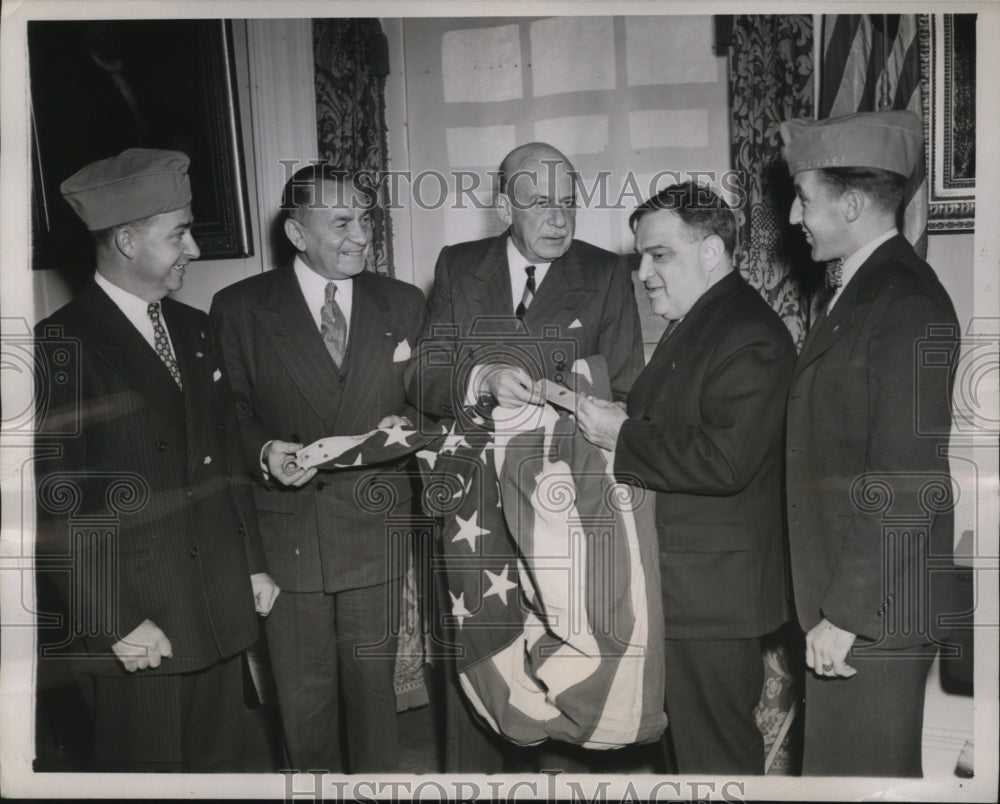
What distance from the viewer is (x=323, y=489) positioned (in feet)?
7.89

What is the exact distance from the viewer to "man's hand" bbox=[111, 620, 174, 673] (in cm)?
239

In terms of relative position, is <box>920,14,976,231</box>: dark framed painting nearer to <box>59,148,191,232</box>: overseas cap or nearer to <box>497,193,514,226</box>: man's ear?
<box>497,193,514,226</box>: man's ear

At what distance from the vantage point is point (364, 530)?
2416mm

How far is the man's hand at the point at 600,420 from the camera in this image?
2.34 metres

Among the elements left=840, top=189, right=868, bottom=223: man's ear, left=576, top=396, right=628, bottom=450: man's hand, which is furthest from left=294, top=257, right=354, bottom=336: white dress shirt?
left=840, top=189, right=868, bottom=223: man's ear

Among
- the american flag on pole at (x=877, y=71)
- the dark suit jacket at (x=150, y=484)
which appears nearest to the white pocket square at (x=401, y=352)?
the dark suit jacket at (x=150, y=484)

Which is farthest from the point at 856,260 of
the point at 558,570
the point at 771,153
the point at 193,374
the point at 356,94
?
the point at 193,374

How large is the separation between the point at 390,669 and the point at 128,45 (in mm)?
1746

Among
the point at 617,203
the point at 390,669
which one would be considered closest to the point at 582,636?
the point at 390,669

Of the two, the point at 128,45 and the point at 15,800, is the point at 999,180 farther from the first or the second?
the point at 15,800

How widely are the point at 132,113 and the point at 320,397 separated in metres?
0.88

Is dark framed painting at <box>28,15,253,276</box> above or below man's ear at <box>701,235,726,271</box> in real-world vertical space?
above

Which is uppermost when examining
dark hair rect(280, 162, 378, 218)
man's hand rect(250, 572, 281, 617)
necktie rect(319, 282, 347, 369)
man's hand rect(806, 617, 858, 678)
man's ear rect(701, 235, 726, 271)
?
dark hair rect(280, 162, 378, 218)

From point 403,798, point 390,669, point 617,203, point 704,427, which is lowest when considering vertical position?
point 403,798
